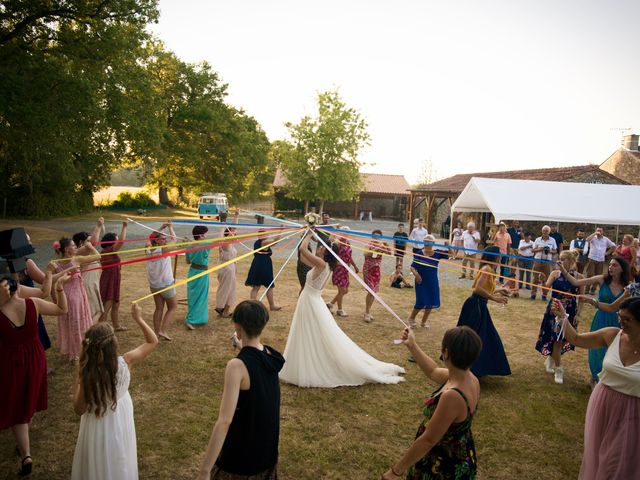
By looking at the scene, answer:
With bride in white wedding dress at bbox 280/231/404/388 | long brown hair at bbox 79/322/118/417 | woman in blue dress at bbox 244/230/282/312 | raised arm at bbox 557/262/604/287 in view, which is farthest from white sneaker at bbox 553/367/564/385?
long brown hair at bbox 79/322/118/417

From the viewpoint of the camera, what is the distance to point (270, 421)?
241 centimetres

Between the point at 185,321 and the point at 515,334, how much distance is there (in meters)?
6.11

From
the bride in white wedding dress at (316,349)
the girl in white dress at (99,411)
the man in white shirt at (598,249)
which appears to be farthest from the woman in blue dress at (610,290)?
the man in white shirt at (598,249)

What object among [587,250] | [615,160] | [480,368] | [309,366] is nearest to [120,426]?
[309,366]

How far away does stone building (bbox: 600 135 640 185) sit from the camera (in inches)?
1120

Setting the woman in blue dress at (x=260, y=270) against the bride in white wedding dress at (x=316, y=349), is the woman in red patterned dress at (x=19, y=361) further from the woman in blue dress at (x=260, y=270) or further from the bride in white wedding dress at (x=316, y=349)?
the woman in blue dress at (x=260, y=270)

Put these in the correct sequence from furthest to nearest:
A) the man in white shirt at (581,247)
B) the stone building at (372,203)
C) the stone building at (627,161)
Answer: the stone building at (372,203), the stone building at (627,161), the man in white shirt at (581,247)

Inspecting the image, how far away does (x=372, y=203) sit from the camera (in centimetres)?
4488

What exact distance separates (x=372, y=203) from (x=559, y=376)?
3940cm

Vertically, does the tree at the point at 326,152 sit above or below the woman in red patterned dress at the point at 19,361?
above

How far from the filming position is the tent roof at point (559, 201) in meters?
12.4

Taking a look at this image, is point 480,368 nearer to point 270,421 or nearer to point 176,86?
point 270,421

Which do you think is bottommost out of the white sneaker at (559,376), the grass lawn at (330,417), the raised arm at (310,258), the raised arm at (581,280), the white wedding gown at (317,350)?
the grass lawn at (330,417)

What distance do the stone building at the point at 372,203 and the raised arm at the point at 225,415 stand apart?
3931cm
